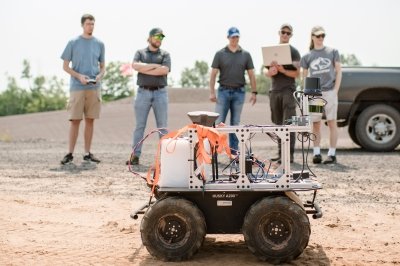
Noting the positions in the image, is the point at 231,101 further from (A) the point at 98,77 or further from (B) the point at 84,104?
(B) the point at 84,104

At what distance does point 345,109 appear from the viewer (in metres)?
12.3

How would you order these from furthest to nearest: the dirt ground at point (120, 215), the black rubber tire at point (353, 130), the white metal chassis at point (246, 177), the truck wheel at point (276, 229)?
1. the black rubber tire at point (353, 130)
2. the dirt ground at point (120, 215)
3. the white metal chassis at point (246, 177)
4. the truck wheel at point (276, 229)

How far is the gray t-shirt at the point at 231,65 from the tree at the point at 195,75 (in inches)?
2774

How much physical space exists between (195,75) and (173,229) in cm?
7742

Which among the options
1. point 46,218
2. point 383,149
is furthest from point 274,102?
point 46,218

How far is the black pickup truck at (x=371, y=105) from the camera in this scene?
12.4 meters

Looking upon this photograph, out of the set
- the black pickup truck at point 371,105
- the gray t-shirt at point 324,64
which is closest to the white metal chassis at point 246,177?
the gray t-shirt at point 324,64

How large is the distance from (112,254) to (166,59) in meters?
5.31

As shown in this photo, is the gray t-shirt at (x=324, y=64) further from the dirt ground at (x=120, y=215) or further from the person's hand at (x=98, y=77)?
the person's hand at (x=98, y=77)

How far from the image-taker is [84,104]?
1059 cm

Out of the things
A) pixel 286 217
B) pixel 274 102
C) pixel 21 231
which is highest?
pixel 274 102

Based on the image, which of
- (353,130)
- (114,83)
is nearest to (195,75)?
(114,83)

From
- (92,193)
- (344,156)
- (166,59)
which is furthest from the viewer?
(344,156)

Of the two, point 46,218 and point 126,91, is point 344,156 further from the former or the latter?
point 126,91
